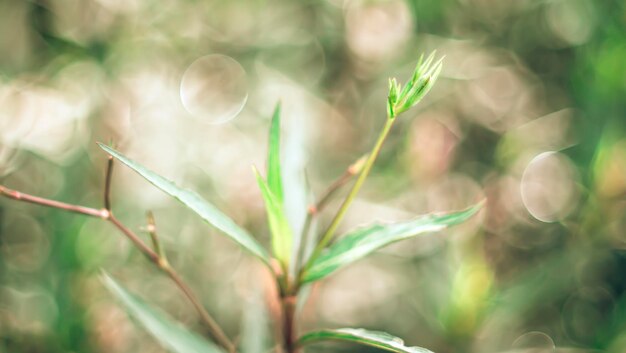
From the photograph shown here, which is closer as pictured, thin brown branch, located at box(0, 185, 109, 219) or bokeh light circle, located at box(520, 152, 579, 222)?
thin brown branch, located at box(0, 185, 109, 219)

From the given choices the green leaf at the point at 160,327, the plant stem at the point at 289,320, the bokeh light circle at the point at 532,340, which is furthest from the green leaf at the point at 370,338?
the bokeh light circle at the point at 532,340

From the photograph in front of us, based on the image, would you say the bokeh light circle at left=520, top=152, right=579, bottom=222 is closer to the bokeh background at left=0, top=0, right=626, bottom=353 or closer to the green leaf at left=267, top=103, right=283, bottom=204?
the bokeh background at left=0, top=0, right=626, bottom=353

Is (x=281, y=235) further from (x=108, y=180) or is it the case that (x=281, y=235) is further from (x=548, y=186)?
(x=548, y=186)

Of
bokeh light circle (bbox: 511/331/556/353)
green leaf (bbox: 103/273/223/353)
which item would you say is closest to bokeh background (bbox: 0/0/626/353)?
bokeh light circle (bbox: 511/331/556/353)

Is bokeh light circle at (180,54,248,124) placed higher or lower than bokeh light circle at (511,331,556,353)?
higher

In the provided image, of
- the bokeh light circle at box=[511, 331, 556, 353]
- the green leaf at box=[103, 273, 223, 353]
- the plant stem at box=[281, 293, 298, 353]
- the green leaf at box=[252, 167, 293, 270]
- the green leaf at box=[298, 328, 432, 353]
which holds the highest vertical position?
the green leaf at box=[252, 167, 293, 270]

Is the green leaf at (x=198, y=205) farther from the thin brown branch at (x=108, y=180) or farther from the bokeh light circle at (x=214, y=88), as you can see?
the bokeh light circle at (x=214, y=88)

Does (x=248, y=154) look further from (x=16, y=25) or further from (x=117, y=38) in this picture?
(x=16, y=25)

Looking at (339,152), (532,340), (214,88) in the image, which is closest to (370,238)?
(532,340)

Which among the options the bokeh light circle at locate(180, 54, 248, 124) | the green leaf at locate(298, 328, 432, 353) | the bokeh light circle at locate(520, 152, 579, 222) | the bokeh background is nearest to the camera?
the green leaf at locate(298, 328, 432, 353)

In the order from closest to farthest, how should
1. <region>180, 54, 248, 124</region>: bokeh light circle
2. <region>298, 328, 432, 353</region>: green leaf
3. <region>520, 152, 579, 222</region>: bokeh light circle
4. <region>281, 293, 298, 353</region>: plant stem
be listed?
<region>298, 328, 432, 353</region>: green leaf
<region>281, 293, 298, 353</region>: plant stem
<region>520, 152, 579, 222</region>: bokeh light circle
<region>180, 54, 248, 124</region>: bokeh light circle
